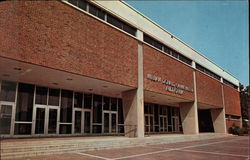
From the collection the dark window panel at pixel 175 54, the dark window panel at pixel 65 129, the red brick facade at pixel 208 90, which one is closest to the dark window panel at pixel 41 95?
the dark window panel at pixel 65 129

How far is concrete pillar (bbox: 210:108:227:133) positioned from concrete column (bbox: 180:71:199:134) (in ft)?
35.4

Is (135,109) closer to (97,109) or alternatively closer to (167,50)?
(97,109)

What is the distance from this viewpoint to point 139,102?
16734 millimetres

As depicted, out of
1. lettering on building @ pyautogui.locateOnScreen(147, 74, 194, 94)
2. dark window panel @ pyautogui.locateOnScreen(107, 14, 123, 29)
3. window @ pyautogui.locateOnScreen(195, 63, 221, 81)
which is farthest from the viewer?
window @ pyautogui.locateOnScreen(195, 63, 221, 81)

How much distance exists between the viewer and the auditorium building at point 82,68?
10766mm

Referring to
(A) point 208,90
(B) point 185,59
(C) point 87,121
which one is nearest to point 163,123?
(A) point 208,90

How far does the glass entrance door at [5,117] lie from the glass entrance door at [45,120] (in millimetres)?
1588

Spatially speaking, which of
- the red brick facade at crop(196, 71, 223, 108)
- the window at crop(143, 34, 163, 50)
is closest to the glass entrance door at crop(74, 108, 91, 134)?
the window at crop(143, 34, 163, 50)

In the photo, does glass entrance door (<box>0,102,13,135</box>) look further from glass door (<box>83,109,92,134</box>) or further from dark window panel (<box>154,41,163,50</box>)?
dark window panel (<box>154,41,163,50</box>)

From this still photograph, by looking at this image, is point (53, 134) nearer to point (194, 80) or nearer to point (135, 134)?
point (135, 134)

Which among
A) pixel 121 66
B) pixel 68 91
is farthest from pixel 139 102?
pixel 68 91

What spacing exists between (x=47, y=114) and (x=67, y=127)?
1.99m

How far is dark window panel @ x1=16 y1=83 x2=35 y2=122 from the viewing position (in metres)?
14.3

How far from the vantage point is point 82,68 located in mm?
12789
